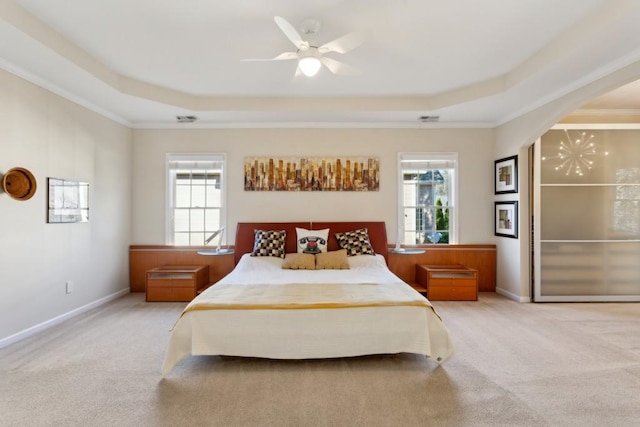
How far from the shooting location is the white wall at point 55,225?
11.0 ft

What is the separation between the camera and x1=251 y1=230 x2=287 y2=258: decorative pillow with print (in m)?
4.88

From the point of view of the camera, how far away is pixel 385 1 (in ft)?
8.63

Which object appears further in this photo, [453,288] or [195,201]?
[195,201]

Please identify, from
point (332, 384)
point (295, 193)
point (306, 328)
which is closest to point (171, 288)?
point (295, 193)

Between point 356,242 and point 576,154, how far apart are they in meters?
3.30

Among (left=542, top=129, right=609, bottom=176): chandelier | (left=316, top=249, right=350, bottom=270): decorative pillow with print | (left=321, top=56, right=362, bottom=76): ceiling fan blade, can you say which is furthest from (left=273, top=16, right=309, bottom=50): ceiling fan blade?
(left=542, top=129, right=609, bottom=176): chandelier

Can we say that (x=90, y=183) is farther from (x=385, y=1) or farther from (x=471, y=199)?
(x=471, y=199)

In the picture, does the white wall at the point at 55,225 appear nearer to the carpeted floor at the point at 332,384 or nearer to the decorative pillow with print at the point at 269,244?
the carpeted floor at the point at 332,384

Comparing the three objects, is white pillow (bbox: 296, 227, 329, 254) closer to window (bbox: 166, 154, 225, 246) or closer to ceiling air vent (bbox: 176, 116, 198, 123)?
window (bbox: 166, 154, 225, 246)

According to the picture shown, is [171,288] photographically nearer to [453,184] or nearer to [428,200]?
[428,200]

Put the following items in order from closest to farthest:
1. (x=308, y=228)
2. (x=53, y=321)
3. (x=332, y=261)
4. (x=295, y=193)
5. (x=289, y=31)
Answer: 1. (x=289, y=31)
2. (x=53, y=321)
3. (x=332, y=261)
4. (x=308, y=228)
5. (x=295, y=193)

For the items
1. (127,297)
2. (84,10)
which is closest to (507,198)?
(84,10)

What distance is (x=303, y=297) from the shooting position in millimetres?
3090

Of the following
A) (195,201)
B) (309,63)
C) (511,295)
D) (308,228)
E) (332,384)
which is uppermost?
(309,63)
